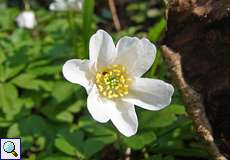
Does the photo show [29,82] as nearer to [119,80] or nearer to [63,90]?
[63,90]

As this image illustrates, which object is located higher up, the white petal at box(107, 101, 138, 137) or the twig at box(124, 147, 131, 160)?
the white petal at box(107, 101, 138, 137)

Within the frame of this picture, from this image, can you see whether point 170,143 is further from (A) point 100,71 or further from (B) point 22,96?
(B) point 22,96

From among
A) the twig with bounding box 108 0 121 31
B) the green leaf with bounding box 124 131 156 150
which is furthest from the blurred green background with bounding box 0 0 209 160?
the twig with bounding box 108 0 121 31

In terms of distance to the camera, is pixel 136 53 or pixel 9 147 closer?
pixel 136 53

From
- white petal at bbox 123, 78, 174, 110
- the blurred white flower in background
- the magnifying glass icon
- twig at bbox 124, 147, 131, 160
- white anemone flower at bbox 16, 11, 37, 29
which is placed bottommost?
twig at bbox 124, 147, 131, 160

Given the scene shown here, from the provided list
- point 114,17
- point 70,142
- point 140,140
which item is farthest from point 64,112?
point 114,17

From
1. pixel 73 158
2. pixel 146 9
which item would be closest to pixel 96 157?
pixel 73 158

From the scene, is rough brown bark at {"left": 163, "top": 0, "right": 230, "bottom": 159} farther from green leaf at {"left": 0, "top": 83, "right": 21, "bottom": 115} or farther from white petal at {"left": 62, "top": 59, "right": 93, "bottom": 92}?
green leaf at {"left": 0, "top": 83, "right": 21, "bottom": 115}
